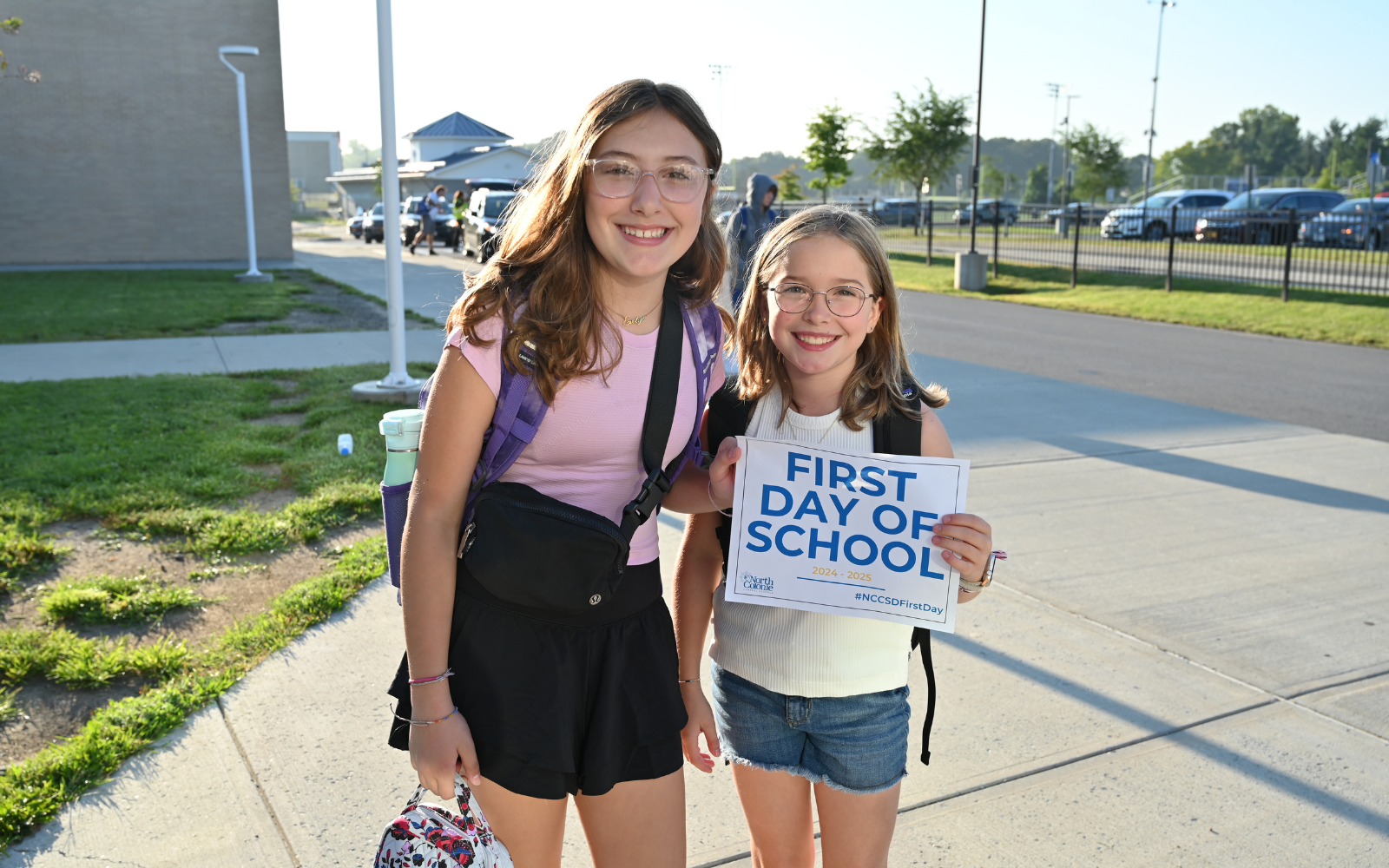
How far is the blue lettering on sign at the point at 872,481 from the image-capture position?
1.90 m

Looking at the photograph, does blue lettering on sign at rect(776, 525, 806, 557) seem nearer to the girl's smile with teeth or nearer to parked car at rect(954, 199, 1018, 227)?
the girl's smile with teeth

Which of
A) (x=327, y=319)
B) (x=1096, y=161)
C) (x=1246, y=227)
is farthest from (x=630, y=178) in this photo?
(x=1096, y=161)

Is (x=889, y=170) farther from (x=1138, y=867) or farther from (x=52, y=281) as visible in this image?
(x=1138, y=867)

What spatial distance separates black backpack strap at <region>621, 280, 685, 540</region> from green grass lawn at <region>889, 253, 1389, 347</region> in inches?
534

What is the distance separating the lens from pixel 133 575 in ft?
14.3

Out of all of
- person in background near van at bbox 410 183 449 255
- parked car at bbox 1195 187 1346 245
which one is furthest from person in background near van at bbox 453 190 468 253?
parked car at bbox 1195 187 1346 245

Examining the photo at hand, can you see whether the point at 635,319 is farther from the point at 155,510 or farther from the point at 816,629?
the point at 155,510

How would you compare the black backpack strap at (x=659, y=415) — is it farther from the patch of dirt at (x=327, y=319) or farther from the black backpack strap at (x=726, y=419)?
the patch of dirt at (x=327, y=319)

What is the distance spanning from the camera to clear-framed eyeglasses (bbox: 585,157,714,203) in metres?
1.74

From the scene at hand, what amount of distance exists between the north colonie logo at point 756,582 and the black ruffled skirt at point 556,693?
206 mm

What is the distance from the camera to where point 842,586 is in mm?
1923

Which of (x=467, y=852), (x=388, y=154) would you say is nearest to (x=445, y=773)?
(x=467, y=852)

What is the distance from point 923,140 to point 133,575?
29.1 meters

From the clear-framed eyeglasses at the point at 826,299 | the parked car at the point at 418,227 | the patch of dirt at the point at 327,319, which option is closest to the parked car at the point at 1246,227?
the patch of dirt at the point at 327,319
